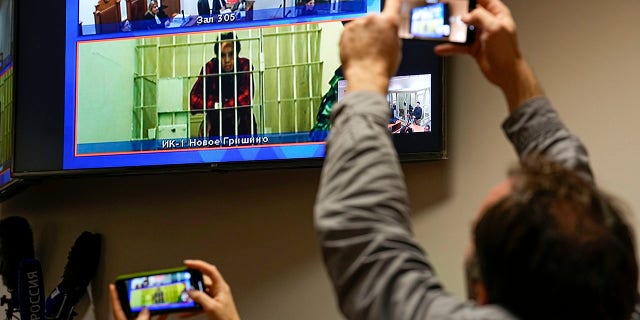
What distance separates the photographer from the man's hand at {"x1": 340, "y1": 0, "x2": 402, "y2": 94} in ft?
3.57

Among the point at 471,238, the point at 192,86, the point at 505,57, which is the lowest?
the point at 471,238

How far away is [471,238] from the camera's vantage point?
38.9 inches

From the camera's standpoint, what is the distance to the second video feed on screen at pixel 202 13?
2311 millimetres

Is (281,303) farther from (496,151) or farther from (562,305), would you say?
(562,305)

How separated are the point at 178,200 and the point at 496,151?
2.99ft

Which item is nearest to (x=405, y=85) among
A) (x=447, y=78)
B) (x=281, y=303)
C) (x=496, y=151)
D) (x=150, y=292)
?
(x=447, y=78)

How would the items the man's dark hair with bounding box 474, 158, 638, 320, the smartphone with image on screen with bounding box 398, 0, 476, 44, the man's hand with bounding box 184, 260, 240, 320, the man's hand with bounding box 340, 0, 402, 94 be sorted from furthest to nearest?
the man's hand with bounding box 184, 260, 240, 320 → the smartphone with image on screen with bounding box 398, 0, 476, 44 → the man's hand with bounding box 340, 0, 402, 94 → the man's dark hair with bounding box 474, 158, 638, 320

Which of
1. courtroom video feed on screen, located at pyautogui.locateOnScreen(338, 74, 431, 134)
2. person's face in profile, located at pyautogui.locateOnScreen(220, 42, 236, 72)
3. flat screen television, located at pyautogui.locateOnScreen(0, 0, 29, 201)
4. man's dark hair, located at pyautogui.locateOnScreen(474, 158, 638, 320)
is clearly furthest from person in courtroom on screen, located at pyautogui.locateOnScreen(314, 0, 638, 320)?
flat screen television, located at pyautogui.locateOnScreen(0, 0, 29, 201)

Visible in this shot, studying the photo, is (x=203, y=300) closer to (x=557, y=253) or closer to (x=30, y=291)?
(x=557, y=253)

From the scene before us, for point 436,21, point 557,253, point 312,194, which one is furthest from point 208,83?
point 557,253

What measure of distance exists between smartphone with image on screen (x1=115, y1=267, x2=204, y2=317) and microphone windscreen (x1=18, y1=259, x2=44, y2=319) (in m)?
0.92

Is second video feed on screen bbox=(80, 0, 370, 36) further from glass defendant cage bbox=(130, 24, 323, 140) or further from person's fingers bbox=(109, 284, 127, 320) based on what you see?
person's fingers bbox=(109, 284, 127, 320)

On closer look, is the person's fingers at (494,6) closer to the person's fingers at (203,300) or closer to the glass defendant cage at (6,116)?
the person's fingers at (203,300)

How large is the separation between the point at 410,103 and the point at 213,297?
0.78 meters
